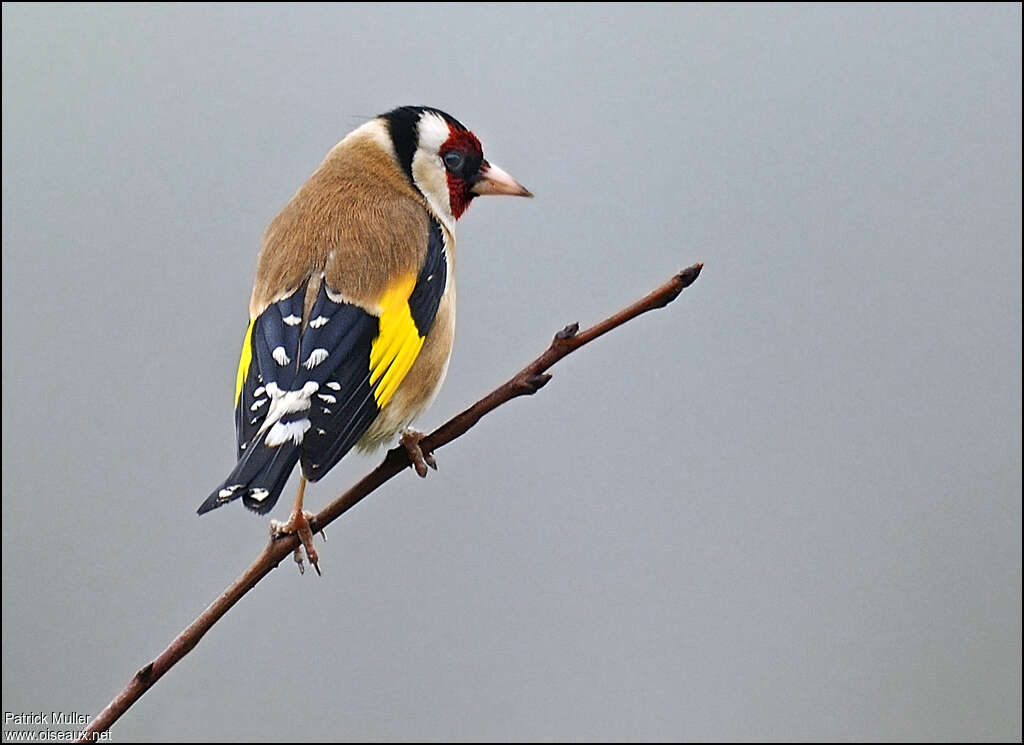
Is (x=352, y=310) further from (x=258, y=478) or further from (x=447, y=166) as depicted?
(x=447, y=166)

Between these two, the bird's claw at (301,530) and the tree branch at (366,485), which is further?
the bird's claw at (301,530)

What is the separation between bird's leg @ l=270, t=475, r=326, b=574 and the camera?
2.12m

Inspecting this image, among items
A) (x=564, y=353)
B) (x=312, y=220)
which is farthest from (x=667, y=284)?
(x=312, y=220)

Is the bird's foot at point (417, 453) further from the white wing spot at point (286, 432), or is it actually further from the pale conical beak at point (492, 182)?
the pale conical beak at point (492, 182)

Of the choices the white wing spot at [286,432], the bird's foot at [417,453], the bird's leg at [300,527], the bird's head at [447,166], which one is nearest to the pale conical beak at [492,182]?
the bird's head at [447,166]

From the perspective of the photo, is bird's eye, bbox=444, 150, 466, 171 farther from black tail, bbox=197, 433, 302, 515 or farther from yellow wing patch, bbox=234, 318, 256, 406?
black tail, bbox=197, 433, 302, 515

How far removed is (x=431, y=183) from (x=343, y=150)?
0.74 ft

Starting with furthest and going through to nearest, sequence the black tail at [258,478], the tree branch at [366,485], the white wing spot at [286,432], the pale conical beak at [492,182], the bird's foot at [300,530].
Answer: the pale conical beak at [492,182], the bird's foot at [300,530], the white wing spot at [286,432], the black tail at [258,478], the tree branch at [366,485]

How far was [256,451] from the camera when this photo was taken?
1937 mm

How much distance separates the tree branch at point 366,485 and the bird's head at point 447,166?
100cm

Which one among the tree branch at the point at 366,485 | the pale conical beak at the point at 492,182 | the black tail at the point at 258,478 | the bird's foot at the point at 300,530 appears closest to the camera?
the tree branch at the point at 366,485

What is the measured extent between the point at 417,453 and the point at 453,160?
→ 0.87 metres

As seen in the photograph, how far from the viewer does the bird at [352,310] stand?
6.61 feet

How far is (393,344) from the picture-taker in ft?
7.43
